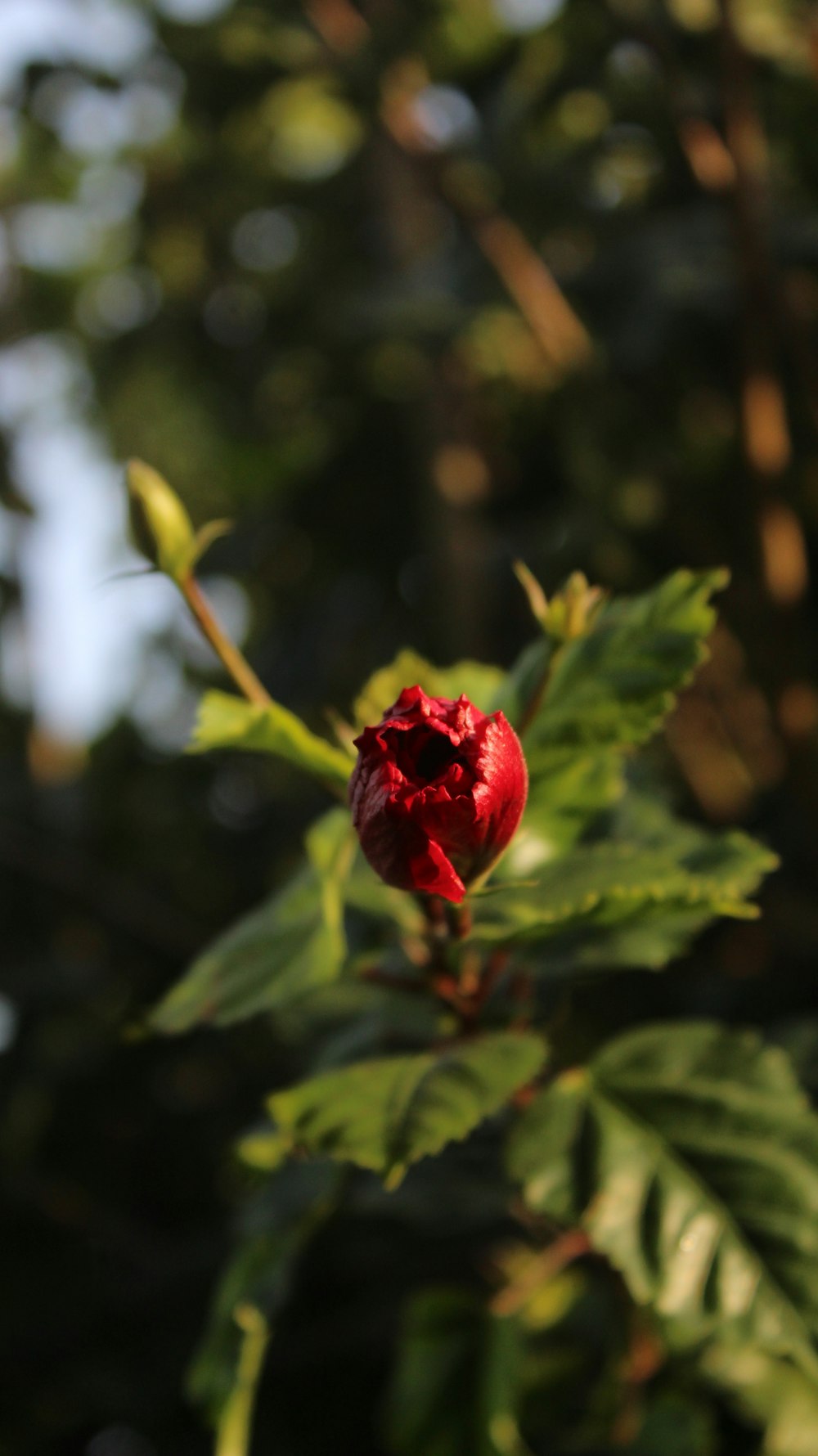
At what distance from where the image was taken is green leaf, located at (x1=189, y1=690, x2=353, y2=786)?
81 cm

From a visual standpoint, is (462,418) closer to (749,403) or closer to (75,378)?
(749,403)

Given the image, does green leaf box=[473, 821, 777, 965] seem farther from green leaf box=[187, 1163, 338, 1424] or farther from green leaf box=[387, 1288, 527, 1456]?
green leaf box=[387, 1288, 527, 1456]

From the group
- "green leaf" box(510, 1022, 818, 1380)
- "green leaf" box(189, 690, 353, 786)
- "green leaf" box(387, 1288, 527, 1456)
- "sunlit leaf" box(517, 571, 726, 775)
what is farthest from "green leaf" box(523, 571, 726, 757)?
"green leaf" box(387, 1288, 527, 1456)

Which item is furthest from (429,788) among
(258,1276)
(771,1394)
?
(771,1394)

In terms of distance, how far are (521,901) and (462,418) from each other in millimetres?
1709

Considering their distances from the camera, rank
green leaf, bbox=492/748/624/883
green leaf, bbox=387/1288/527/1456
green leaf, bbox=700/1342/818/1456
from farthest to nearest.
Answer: green leaf, bbox=700/1342/818/1456, green leaf, bbox=387/1288/527/1456, green leaf, bbox=492/748/624/883

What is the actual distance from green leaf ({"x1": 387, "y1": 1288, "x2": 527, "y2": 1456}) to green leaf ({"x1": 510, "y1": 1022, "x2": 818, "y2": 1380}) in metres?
0.24

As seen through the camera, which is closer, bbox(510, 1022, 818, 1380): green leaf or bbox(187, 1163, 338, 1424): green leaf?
bbox(510, 1022, 818, 1380): green leaf

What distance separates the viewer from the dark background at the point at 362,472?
1.81m

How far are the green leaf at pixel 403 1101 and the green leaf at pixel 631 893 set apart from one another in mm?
101

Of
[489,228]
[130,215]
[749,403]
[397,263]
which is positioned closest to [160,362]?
[130,215]

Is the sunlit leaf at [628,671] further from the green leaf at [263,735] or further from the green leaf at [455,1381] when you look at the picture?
the green leaf at [455,1381]

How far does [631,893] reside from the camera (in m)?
0.83

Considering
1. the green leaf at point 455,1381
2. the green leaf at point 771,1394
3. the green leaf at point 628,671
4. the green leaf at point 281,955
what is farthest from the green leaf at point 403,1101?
the green leaf at point 771,1394
